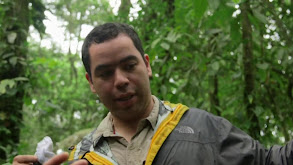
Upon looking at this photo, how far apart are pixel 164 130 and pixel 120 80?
29 centimetres

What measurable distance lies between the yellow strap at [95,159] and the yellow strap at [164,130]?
0.58ft

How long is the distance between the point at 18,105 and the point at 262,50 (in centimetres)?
245

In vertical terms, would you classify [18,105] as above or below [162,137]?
below

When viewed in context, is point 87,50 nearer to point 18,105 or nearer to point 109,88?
point 109,88

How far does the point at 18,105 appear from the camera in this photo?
139 inches

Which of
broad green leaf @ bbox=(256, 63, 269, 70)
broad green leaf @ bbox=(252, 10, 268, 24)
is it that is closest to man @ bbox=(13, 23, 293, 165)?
broad green leaf @ bbox=(252, 10, 268, 24)

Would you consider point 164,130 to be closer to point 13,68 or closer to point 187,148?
point 187,148

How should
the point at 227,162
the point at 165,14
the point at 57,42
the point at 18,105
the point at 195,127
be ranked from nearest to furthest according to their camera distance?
1. the point at 227,162
2. the point at 195,127
3. the point at 18,105
4. the point at 165,14
5. the point at 57,42

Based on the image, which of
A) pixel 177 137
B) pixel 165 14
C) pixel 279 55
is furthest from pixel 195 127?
pixel 165 14

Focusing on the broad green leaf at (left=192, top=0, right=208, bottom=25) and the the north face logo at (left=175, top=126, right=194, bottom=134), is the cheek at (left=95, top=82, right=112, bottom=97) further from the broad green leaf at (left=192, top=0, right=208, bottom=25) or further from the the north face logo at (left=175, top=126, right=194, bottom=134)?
the broad green leaf at (left=192, top=0, right=208, bottom=25)

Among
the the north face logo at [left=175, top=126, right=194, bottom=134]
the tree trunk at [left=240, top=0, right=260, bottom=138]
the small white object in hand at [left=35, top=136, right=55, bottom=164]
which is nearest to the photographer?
the small white object in hand at [left=35, top=136, right=55, bottom=164]

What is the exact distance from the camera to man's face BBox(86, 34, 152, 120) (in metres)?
1.54

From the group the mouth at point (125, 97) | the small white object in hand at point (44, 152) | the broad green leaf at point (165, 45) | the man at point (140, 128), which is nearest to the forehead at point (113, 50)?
the man at point (140, 128)

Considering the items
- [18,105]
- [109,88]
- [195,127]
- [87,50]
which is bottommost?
[18,105]
